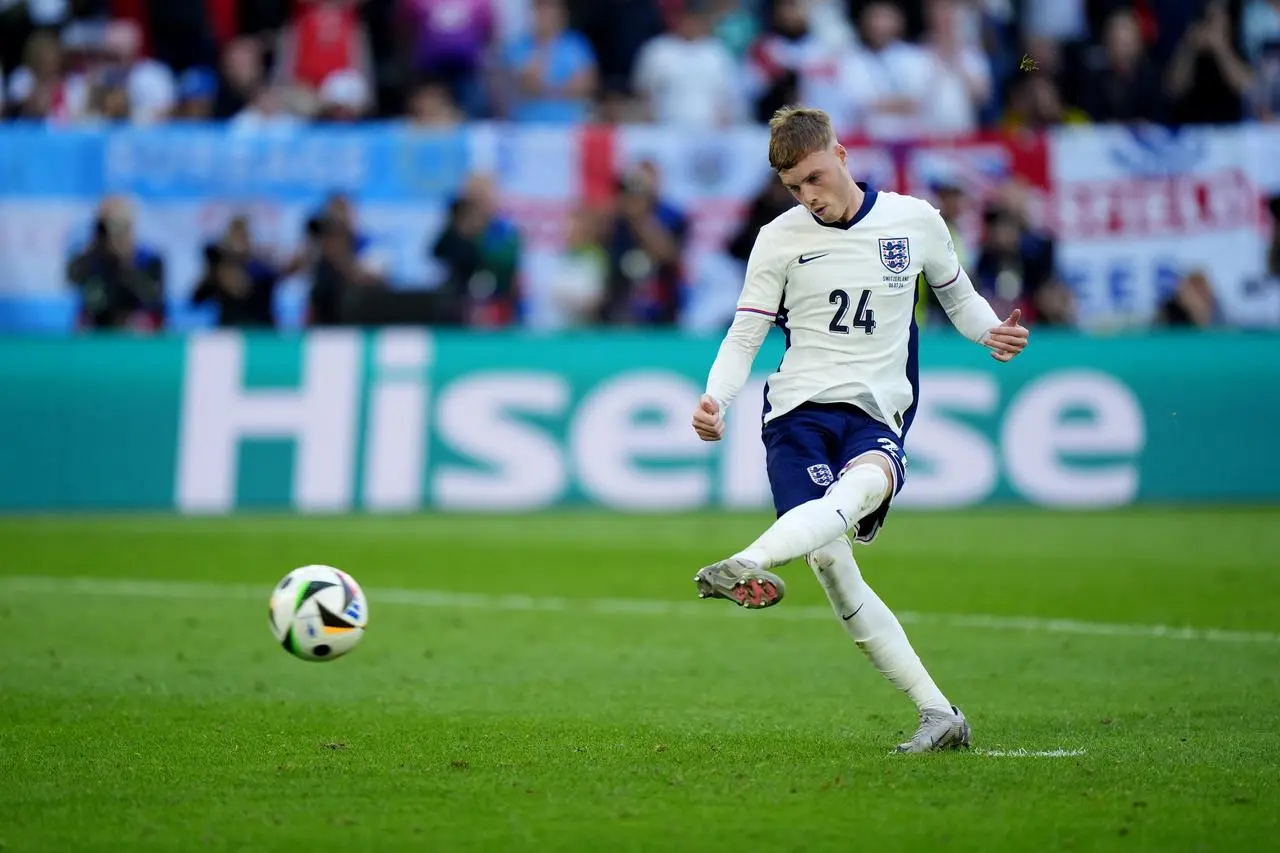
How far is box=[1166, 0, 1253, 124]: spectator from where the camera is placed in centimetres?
2047

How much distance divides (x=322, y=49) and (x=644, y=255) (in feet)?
15.3

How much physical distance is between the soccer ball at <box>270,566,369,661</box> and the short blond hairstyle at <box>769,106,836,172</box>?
2.65m

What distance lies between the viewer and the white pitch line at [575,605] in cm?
1120

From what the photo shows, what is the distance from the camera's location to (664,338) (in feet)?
57.3

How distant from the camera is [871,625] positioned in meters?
7.39

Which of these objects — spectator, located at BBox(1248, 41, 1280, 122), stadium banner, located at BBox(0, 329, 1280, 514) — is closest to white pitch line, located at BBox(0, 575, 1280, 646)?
stadium banner, located at BBox(0, 329, 1280, 514)

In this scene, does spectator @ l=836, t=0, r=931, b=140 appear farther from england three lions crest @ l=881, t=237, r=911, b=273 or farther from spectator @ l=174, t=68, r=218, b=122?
england three lions crest @ l=881, t=237, r=911, b=273

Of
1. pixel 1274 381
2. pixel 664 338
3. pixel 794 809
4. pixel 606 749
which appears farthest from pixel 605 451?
pixel 794 809

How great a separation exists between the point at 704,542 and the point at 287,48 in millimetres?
8604

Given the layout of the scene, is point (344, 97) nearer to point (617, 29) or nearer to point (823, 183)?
point (617, 29)

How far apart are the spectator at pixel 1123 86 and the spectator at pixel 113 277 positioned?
32.2ft

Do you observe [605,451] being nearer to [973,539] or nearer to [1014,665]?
[973,539]

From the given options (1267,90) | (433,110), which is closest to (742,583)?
(433,110)

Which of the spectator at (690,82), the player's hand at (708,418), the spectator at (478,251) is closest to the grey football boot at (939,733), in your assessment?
the player's hand at (708,418)
